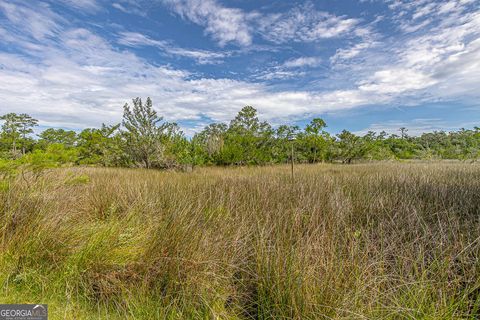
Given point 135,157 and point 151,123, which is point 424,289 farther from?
point 135,157

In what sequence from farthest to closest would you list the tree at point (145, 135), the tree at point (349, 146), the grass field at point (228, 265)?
the tree at point (349, 146) < the tree at point (145, 135) < the grass field at point (228, 265)

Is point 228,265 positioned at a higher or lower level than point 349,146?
lower

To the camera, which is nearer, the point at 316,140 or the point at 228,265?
the point at 228,265

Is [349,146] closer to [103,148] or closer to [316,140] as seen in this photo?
[316,140]

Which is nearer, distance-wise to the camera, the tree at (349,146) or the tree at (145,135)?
the tree at (145,135)

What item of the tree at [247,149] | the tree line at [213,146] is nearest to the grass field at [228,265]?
the tree line at [213,146]

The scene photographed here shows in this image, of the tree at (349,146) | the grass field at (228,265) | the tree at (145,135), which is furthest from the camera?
the tree at (349,146)

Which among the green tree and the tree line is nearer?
the tree line

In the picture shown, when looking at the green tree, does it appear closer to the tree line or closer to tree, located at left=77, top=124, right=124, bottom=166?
the tree line

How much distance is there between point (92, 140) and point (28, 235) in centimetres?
1636

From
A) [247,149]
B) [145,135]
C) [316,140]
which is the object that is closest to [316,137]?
[316,140]

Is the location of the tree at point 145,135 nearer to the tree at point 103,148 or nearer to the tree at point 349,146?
the tree at point 103,148

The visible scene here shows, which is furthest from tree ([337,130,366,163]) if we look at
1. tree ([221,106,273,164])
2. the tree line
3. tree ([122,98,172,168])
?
tree ([122,98,172,168])

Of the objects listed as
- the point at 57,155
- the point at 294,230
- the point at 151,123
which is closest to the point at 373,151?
the point at 151,123
